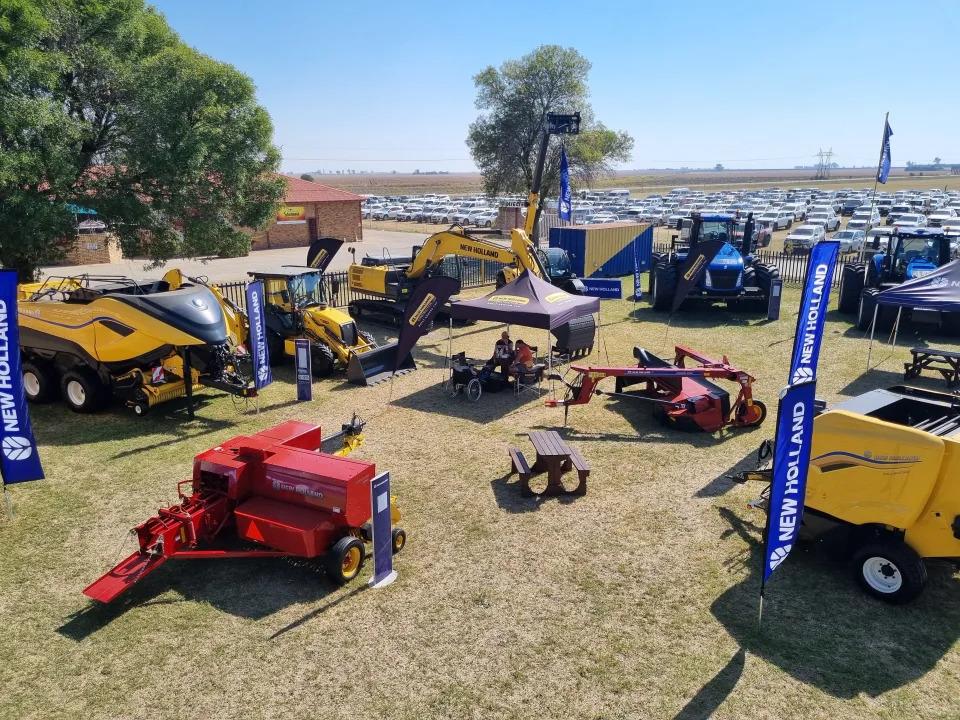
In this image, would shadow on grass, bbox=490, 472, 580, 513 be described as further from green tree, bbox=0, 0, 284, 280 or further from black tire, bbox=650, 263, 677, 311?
black tire, bbox=650, 263, 677, 311

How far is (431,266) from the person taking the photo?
675 inches

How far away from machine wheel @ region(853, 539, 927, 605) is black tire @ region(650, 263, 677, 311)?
1401cm

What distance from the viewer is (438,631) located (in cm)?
583

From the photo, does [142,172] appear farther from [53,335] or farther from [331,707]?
[331,707]

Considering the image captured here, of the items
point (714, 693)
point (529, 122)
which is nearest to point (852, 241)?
point (529, 122)

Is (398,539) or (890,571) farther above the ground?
(890,571)

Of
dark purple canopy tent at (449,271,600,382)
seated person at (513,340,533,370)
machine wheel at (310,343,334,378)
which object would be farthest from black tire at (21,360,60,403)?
seated person at (513,340,533,370)

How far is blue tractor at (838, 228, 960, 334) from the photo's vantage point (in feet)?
55.2

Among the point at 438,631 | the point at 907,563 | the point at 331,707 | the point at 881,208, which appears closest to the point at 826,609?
the point at 907,563

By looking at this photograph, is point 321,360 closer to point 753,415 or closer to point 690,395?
point 690,395

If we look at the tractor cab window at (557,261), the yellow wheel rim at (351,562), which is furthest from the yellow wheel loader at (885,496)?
the tractor cab window at (557,261)

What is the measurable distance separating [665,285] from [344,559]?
606 inches

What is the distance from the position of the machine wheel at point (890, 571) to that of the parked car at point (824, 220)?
41.6 m

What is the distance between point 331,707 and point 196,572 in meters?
2.52
